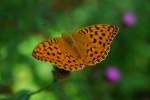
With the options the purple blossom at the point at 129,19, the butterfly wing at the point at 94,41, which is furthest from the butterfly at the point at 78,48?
the purple blossom at the point at 129,19

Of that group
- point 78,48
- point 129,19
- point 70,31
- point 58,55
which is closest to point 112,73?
point 129,19

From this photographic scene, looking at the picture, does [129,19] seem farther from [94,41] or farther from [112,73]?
[94,41]

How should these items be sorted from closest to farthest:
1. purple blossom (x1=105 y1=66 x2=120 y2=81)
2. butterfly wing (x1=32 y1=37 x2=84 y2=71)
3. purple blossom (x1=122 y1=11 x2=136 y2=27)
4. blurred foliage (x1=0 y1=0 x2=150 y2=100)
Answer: butterfly wing (x1=32 y1=37 x2=84 y2=71) → blurred foliage (x1=0 y1=0 x2=150 y2=100) → purple blossom (x1=105 y1=66 x2=120 y2=81) → purple blossom (x1=122 y1=11 x2=136 y2=27)

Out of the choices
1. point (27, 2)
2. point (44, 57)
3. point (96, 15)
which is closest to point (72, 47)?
point (44, 57)

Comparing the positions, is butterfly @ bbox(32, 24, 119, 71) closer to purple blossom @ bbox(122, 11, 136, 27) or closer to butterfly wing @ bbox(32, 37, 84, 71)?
butterfly wing @ bbox(32, 37, 84, 71)

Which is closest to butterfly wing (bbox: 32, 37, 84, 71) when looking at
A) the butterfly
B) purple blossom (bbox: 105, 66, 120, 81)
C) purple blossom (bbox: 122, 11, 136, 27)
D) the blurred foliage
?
the butterfly

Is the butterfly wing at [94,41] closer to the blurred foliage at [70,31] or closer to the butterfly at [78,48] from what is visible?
the butterfly at [78,48]

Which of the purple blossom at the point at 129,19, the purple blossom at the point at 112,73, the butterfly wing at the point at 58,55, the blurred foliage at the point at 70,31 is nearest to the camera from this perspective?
the butterfly wing at the point at 58,55
